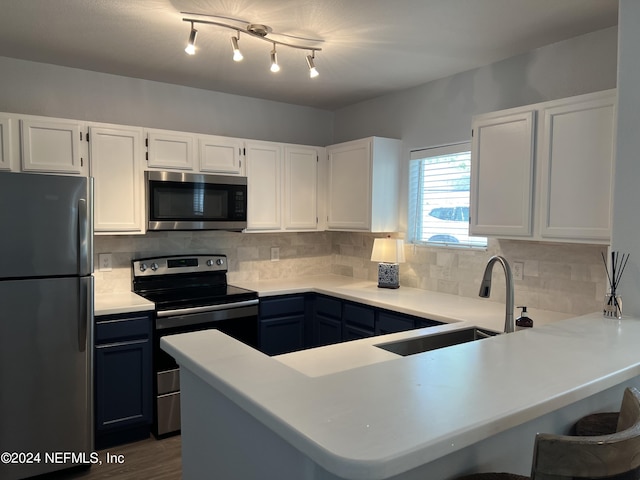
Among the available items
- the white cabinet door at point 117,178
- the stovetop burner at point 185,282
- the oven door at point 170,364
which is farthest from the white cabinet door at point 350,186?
the white cabinet door at point 117,178

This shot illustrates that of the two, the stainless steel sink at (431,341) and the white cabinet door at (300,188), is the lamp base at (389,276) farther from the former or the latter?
the stainless steel sink at (431,341)

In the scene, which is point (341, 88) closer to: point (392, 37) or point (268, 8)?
point (392, 37)

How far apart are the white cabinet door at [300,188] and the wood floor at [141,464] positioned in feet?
6.08

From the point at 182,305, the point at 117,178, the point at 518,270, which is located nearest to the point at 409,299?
the point at 518,270

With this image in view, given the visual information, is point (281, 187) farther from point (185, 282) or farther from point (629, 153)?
point (629, 153)

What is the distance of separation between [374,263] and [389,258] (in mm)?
477

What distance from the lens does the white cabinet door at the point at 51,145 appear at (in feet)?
9.30

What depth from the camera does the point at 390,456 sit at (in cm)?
82

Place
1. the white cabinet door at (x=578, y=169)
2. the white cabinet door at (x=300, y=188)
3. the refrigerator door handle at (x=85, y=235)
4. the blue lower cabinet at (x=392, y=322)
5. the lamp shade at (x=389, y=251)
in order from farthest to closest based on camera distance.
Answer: the white cabinet door at (x=300, y=188) < the lamp shade at (x=389, y=251) < the blue lower cabinet at (x=392, y=322) < the refrigerator door handle at (x=85, y=235) < the white cabinet door at (x=578, y=169)

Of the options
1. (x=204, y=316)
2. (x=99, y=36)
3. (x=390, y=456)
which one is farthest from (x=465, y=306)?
(x=99, y=36)

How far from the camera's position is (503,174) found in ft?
8.84

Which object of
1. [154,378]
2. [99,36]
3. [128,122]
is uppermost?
[99,36]

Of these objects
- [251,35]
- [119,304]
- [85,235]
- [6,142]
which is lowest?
[119,304]

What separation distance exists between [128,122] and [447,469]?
128 inches
